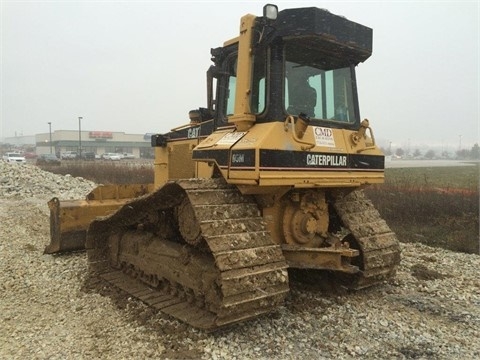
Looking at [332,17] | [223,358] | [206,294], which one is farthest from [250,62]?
[223,358]

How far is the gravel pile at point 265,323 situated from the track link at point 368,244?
266 millimetres

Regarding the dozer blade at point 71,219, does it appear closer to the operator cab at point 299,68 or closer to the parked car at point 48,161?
the operator cab at point 299,68

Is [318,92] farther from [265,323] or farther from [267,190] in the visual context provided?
[265,323]

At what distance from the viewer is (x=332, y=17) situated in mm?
4691

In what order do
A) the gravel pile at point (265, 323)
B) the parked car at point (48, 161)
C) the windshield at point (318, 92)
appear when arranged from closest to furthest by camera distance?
the gravel pile at point (265, 323) < the windshield at point (318, 92) < the parked car at point (48, 161)

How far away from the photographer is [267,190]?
4.64m

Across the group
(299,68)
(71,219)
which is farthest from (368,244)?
(71,219)

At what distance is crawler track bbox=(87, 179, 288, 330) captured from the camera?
405 centimetres

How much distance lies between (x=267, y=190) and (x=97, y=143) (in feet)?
292

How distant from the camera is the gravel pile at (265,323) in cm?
416

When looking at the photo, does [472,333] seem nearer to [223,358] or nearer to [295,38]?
[223,358]

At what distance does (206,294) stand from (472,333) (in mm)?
2813

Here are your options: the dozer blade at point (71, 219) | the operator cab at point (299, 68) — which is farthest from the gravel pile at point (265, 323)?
the operator cab at point (299, 68)

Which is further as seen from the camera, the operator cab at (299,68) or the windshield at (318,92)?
the windshield at (318,92)
